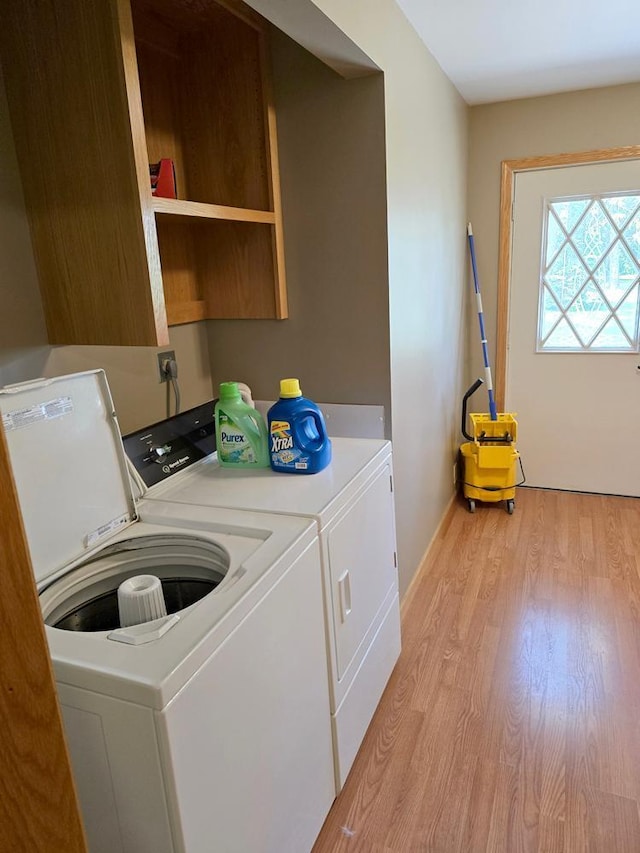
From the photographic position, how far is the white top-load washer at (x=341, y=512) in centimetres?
150

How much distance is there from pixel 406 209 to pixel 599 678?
185 centimetres

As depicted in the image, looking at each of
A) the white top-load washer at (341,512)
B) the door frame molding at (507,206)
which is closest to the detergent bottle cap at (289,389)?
the white top-load washer at (341,512)

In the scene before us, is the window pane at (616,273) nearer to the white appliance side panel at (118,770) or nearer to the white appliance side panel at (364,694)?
the white appliance side panel at (364,694)

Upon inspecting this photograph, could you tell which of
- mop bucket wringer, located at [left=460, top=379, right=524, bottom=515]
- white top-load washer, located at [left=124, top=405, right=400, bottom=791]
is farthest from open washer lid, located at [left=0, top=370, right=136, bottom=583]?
mop bucket wringer, located at [left=460, top=379, right=524, bottom=515]

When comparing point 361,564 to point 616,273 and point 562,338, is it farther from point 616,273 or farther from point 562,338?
point 616,273

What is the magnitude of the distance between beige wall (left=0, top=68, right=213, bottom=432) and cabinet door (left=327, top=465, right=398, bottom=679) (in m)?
0.80

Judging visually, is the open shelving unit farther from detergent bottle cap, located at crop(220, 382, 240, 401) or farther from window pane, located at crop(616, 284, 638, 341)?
window pane, located at crop(616, 284, 638, 341)

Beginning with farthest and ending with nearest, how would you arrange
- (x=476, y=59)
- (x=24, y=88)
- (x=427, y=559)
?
(x=427, y=559)
(x=476, y=59)
(x=24, y=88)

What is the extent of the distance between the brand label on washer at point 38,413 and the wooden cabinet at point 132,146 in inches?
12.3

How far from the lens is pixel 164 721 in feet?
2.85

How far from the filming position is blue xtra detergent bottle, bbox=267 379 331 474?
1678 millimetres

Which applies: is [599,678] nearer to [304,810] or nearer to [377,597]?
[377,597]

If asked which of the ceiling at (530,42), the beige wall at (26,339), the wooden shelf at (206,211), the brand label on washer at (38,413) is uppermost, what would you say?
the ceiling at (530,42)

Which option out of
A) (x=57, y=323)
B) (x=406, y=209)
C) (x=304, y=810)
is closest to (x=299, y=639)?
(x=304, y=810)
